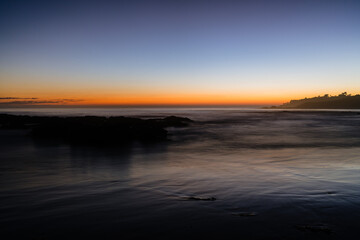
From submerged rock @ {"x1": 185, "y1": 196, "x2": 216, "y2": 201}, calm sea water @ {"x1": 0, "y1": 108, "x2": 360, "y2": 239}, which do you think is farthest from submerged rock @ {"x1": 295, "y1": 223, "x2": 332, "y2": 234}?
submerged rock @ {"x1": 185, "y1": 196, "x2": 216, "y2": 201}

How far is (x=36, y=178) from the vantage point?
307 inches

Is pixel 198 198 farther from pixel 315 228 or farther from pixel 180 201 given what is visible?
pixel 315 228

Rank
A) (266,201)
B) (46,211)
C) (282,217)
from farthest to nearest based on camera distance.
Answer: (266,201), (46,211), (282,217)

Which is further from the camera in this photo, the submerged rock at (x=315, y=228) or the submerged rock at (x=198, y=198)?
the submerged rock at (x=198, y=198)

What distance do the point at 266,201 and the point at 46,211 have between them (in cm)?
420

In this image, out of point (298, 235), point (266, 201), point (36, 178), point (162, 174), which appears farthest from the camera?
point (162, 174)

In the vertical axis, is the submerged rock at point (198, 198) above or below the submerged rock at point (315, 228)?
below

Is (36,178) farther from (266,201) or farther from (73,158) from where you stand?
(266,201)

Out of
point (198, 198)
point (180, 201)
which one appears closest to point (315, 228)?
point (198, 198)

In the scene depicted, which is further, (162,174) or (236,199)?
(162,174)

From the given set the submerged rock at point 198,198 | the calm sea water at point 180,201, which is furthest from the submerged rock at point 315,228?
the submerged rock at point 198,198

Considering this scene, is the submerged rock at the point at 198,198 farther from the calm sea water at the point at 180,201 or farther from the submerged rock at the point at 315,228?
the submerged rock at the point at 315,228

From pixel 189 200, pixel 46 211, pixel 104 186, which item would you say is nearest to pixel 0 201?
pixel 46 211

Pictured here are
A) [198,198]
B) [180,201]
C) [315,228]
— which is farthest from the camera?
[198,198]
